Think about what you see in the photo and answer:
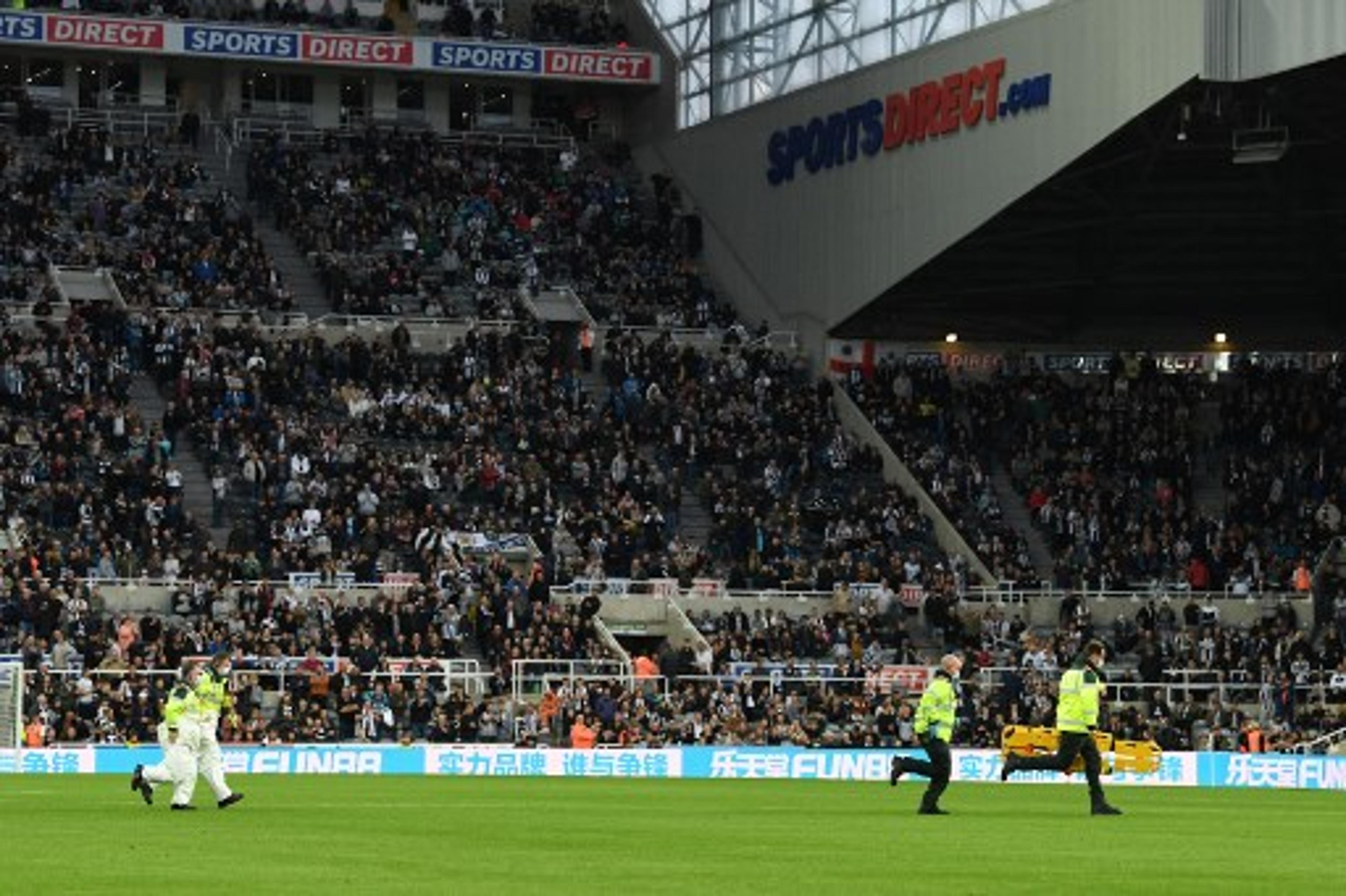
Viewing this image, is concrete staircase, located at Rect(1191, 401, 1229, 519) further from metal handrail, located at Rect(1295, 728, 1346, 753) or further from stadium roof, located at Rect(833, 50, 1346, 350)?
metal handrail, located at Rect(1295, 728, 1346, 753)

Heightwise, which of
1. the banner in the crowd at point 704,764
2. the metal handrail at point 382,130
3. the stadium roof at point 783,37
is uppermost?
the stadium roof at point 783,37

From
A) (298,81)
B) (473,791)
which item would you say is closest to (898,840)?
(473,791)

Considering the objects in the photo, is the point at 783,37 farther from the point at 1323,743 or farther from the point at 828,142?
the point at 1323,743

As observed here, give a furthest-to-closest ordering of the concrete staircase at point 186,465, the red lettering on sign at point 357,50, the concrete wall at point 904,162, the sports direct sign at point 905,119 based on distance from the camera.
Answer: the red lettering on sign at point 357,50
the sports direct sign at point 905,119
the concrete staircase at point 186,465
the concrete wall at point 904,162

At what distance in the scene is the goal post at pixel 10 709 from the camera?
51.7 meters

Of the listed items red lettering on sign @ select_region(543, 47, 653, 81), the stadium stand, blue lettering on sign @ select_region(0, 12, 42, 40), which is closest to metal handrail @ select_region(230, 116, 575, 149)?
the stadium stand

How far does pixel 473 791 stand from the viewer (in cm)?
4500

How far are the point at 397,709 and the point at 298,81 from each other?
34.2 m

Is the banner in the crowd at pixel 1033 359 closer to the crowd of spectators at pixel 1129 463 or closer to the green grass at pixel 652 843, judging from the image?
the crowd of spectators at pixel 1129 463

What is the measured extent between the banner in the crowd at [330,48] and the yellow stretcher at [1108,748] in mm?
36206

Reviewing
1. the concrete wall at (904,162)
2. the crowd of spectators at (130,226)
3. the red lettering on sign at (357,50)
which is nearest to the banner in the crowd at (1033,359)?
the concrete wall at (904,162)

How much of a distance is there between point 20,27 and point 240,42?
5.75 meters

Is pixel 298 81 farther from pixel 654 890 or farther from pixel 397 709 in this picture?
pixel 654 890

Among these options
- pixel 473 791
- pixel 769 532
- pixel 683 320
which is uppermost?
pixel 683 320
